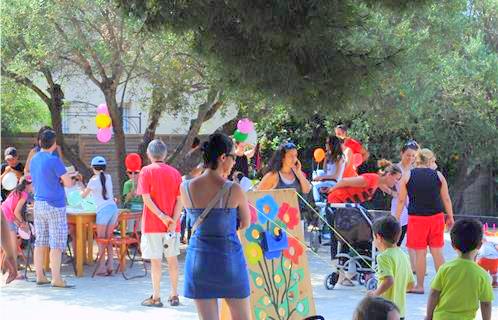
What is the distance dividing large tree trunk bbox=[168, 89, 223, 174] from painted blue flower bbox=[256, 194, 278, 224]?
16.7 feet

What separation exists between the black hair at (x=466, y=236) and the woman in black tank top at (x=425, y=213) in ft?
13.2

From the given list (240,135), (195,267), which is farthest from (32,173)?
(195,267)

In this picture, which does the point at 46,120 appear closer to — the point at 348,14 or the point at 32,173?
the point at 32,173

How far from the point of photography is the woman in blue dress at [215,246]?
5.24m

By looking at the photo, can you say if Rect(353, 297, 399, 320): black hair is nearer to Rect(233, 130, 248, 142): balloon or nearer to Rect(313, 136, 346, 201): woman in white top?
Rect(313, 136, 346, 201): woman in white top

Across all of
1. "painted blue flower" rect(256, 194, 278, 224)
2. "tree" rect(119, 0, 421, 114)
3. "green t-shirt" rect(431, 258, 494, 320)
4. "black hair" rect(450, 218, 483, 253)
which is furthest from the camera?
"painted blue flower" rect(256, 194, 278, 224)

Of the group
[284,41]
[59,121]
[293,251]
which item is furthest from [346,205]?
[59,121]

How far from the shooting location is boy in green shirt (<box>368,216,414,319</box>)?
5.20 m

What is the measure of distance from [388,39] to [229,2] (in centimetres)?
586

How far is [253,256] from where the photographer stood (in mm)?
6535

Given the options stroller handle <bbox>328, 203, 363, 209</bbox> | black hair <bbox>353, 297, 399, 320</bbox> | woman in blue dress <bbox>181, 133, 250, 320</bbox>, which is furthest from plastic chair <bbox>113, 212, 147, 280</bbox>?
black hair <bbox>353, 297, 399, 320</bbox>

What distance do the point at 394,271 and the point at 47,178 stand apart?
16.7 feet

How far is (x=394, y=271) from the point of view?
17.3ft

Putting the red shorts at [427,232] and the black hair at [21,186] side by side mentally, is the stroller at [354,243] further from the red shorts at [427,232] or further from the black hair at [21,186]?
the black hair at [21,186]
